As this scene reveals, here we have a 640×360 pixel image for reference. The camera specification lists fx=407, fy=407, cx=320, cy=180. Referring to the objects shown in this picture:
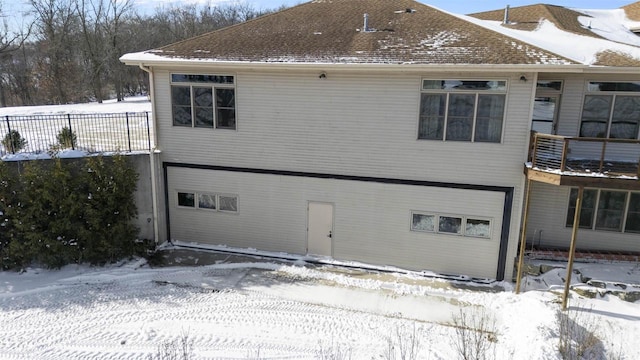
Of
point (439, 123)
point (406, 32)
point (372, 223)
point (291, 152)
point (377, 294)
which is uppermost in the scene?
point (406, 32)

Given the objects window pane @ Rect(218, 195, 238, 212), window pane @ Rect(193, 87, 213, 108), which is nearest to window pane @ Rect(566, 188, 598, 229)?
window pane @ Rect(218, 195, 238, 212)

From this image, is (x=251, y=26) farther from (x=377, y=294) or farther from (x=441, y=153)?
(x=377, y=294)

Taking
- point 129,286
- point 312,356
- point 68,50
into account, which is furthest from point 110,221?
point 68,50

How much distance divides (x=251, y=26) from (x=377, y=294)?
365 inches

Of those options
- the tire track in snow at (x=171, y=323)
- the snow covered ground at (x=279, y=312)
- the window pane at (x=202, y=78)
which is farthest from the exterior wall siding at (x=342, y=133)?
the tire track in snow at (x=171, y=323)

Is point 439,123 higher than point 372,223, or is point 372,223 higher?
point 439,123

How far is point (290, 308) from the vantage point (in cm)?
918

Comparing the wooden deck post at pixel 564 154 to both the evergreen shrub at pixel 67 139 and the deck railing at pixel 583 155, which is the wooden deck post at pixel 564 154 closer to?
the deck railing at pixel 583 155

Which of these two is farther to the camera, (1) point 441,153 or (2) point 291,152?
(2) point 291,152

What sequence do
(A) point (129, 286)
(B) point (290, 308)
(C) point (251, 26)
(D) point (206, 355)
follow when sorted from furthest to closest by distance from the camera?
(C) point (251, 26)
(A) point (129, 286)
(B) point (290, 308)
(D) point (206, 355)

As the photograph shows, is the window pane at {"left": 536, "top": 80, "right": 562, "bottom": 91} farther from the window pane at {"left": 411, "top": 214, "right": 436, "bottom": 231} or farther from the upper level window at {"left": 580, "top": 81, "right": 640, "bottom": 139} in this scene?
the window pane at {"left": 411, "top": 214, "right": 436, "bottom": 231}

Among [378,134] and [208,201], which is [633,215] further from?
[208,201]

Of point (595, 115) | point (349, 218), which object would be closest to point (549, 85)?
point (595, 115)

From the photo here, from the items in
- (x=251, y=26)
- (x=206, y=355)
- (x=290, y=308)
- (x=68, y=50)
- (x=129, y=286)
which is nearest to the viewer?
(x=206, y=355)
